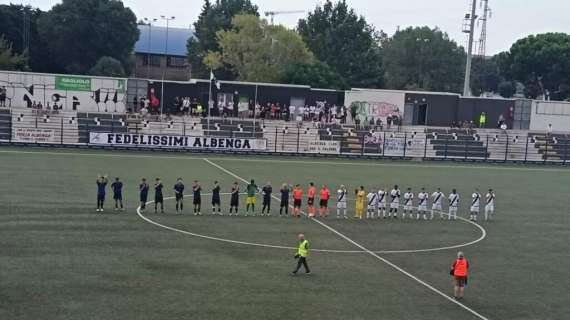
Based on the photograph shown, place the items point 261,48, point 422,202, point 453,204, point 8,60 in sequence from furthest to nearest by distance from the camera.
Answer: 1. point 261,48
2. point 8,60
3. point 453,204
4. point 422,202

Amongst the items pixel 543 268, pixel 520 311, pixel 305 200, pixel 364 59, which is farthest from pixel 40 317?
pixel 364 59

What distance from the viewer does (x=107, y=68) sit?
94.7 m

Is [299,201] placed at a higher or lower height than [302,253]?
higher

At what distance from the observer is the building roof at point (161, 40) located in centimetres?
12412

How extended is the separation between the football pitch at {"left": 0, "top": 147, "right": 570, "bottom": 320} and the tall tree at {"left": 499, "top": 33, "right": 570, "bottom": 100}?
59740 millimetres

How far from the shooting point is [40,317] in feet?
57.6

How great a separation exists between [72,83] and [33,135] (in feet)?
33.7

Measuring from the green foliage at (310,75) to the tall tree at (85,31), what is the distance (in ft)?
96.3

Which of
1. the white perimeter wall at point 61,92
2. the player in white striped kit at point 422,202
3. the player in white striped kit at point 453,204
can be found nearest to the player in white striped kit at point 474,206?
the player in white striped kit at point 453,204

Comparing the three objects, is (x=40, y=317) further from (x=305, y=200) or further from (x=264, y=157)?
(x=264, y=157)

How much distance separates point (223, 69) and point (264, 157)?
37.0 m

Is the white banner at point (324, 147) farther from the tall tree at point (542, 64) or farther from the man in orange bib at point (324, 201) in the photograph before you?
the tall tree at point (542, 64)

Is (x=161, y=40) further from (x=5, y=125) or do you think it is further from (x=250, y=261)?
(x=250, y=261)

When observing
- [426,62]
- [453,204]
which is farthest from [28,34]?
[453,204]
